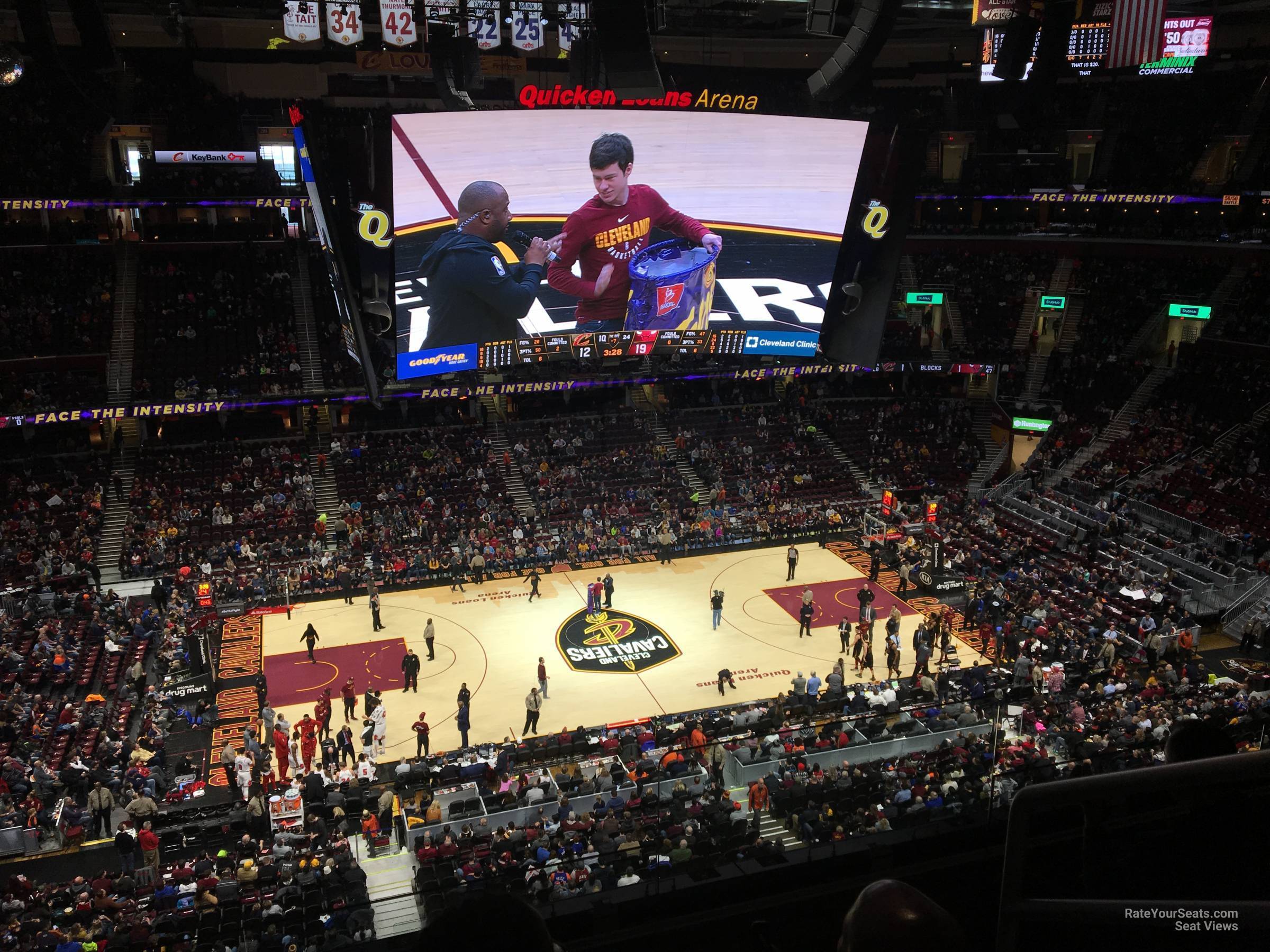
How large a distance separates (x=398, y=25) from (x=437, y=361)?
28.3 ft

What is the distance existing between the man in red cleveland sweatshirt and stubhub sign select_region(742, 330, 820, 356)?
3647 millimetres

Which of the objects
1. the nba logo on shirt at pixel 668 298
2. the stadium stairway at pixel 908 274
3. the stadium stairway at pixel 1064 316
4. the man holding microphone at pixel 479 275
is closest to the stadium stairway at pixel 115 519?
the man holding microphone at pixel 479 275

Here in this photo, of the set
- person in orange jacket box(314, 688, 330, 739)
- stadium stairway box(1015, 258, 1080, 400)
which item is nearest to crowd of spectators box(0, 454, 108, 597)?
person in orange jacket box(314, 688, 330, 739)

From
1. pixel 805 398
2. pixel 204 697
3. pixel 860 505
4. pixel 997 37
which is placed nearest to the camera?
pixel 204 697

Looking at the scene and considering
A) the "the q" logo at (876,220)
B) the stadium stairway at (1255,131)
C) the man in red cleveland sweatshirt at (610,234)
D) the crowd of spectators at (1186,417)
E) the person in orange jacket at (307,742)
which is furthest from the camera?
the stadium stairway at (1255,131)

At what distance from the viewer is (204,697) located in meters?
22.4

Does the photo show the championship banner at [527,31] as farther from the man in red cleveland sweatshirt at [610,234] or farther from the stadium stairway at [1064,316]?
the stadium stairway at [1064,316]

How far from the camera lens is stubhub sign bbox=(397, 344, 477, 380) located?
27.2 meters

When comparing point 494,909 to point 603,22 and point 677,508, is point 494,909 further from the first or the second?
point 677,508

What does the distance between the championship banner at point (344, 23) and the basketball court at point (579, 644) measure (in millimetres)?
15230

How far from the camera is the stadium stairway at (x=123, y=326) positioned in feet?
105

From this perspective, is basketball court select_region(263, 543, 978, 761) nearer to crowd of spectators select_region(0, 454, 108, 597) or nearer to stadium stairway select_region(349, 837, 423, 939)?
stadium stairway select_region(349, 837, 423, 939)

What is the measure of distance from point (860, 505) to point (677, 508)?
649cm

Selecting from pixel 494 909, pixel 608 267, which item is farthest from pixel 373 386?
pixel 494 909
